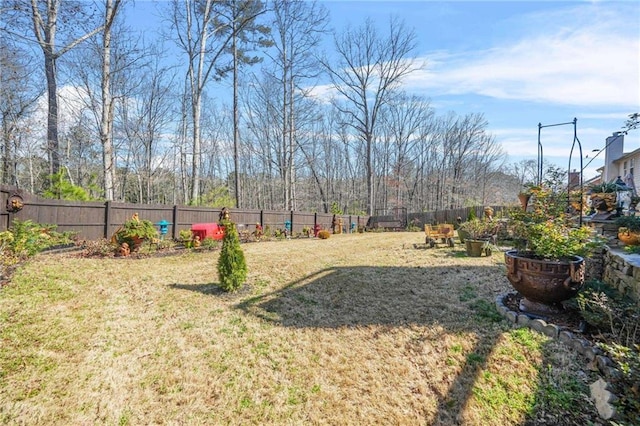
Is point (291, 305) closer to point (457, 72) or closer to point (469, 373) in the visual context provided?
point (469, 373)

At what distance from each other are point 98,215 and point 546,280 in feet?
27.7

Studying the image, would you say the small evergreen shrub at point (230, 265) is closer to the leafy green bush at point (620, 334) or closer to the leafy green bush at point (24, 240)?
the leafy green bush at point (24, 240)

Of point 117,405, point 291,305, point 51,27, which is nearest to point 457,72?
point 291,305

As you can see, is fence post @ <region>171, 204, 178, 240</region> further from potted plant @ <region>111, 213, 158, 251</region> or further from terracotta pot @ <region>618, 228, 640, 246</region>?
terracotta pot @ <region>618, 228, 640, 246</region>

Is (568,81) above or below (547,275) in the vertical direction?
above

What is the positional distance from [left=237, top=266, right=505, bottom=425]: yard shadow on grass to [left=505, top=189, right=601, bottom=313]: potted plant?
1.65 feet

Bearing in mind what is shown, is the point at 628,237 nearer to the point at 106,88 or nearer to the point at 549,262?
the point at 549,262

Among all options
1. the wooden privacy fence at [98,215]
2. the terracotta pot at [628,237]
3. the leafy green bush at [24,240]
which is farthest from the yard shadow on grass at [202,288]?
the terracotta pot at [628,237]

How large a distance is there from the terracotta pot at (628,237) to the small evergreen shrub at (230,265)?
5.49 meters

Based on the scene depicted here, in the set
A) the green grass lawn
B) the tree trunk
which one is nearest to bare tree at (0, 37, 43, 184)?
the tree trunk

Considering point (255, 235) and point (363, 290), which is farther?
point (255, 235)

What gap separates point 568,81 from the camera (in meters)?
5.98

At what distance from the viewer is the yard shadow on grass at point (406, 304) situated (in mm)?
2988

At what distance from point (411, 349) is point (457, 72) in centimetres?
889
